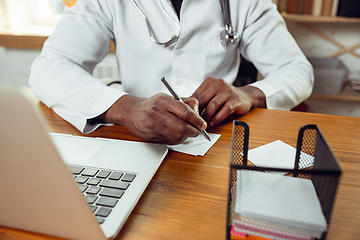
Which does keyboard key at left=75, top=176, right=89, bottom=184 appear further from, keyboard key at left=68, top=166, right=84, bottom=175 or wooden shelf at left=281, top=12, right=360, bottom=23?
wooden shelf at left=281, top=12, right=360, bottom=23

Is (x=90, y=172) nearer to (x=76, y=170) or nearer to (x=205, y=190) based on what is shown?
(x=76, y=170)

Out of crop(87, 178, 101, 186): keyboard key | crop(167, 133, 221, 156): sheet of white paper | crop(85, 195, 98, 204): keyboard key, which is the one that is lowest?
crop(167, 133, 221, 156): sheet of white paper

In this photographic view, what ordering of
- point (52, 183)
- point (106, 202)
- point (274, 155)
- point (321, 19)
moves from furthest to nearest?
point (321, 19)
point (274, 155)
point (106, 202)
point (52, 183)

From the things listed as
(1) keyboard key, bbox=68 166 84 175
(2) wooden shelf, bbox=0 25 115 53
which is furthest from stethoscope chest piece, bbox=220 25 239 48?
(2) wooden shelf, bbox=0 25 115 53

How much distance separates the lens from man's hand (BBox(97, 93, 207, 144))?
55 cm

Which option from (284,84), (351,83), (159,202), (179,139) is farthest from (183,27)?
(351,83)

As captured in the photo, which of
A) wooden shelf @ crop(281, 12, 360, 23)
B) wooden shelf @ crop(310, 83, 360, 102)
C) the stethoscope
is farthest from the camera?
wooden shelf @ crop(310, 83, 360, 102)

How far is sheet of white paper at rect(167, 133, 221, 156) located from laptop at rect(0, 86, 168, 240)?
0.28 feet

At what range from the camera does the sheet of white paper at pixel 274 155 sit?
514 millimetres

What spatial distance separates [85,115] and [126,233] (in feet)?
1.29

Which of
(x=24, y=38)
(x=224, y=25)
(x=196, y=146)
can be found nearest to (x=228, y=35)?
(x=224, y=25)

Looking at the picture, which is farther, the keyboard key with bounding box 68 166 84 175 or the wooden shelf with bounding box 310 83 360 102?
the wooden shelf with bounding box 310 83 360 102

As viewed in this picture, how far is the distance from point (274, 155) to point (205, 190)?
0.19 meters

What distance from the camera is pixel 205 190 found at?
1.43ft
